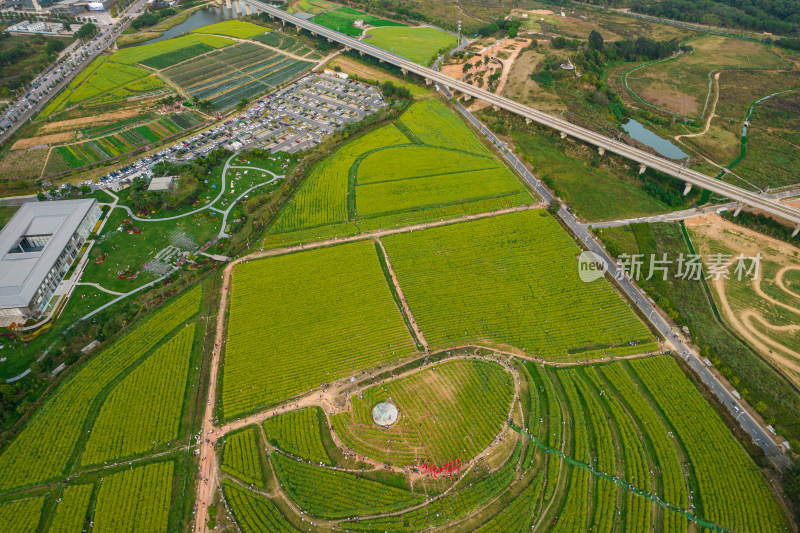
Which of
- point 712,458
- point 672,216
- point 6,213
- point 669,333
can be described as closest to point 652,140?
point 672,216

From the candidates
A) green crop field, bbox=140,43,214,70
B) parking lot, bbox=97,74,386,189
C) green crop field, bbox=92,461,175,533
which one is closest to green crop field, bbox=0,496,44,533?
green crop field, bbox=92,461,175,533

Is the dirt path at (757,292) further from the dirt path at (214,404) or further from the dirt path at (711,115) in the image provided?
the dirt path at (711,115)

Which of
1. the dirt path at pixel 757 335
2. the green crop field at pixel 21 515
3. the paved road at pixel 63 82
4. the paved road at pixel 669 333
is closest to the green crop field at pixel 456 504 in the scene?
the paved road at pixel 669 333

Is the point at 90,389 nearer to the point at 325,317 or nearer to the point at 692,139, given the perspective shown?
the point at 325,317

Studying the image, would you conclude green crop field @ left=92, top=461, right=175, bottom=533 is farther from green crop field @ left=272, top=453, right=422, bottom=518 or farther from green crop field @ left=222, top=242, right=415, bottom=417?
green crop field @ left=272, top=453, right=422, bottom=518

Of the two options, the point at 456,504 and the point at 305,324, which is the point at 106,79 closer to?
the point at 305,324
